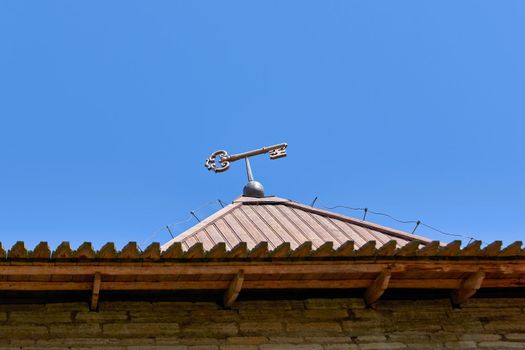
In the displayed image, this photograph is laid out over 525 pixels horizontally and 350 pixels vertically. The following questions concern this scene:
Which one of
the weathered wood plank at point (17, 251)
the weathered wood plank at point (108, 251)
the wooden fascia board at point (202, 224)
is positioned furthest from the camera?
the wooden fascia board at point (202, 224)

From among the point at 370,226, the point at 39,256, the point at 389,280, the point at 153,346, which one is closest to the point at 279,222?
the point at 370,226

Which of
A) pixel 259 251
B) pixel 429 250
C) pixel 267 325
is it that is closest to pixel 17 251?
pixel 259 251

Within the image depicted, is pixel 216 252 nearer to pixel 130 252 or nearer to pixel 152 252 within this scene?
pixel 152 252

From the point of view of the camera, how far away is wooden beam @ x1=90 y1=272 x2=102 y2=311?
5.91 metres

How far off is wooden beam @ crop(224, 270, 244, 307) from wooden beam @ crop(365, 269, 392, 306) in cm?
113

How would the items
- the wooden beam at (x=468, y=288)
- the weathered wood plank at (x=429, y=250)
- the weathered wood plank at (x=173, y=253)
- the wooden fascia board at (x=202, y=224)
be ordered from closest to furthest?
the weathered wood plank at (x=173, y=253) < the weathered wood plank at (x=429, y=250) < the wooden beam at (x=468, y=288) < the wooden fascia board at (x=202, y=224)

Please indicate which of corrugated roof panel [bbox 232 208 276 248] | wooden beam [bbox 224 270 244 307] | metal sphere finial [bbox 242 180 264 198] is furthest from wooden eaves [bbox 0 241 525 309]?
metal sphere finial [bbox 242 180 264 198]

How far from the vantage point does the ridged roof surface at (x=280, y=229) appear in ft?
25.2

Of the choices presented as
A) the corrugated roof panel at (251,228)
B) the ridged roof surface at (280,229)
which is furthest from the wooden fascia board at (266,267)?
the corrugated roof panel at (251,228)

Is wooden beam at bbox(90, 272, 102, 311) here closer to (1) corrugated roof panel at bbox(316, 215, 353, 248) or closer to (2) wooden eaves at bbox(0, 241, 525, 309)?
(2) wooden eaves at bbox(0, 241, 525, 309)

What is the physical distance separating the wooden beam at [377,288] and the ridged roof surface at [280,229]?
0.96 m

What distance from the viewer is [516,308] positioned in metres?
6.86

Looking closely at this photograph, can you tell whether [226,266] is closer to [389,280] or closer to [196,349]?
[196,349]

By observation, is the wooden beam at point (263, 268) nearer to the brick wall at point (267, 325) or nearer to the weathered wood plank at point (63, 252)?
the weathered wood plank at point (63, 252)
